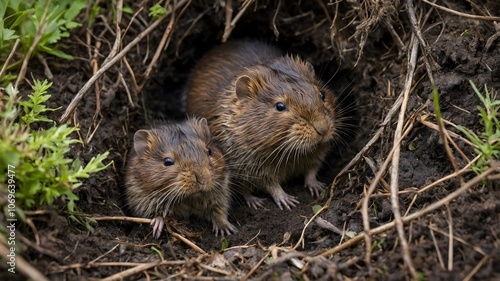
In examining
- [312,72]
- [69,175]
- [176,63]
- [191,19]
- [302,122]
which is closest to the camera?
[69,175]

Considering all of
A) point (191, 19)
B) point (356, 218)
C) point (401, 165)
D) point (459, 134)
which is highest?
point (191, 19)

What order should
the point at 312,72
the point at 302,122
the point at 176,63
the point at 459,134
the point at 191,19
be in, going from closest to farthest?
the point at 459,134 → the point at 302,122 → the point at 312,72 → the point at 191,19 → the point at 176,63

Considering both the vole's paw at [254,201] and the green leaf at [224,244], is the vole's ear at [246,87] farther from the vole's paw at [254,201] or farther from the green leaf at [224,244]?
the green leaf at [224,244]

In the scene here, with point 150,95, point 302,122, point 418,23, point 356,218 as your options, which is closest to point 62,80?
point 150,95

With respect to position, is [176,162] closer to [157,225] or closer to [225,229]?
[157,225]

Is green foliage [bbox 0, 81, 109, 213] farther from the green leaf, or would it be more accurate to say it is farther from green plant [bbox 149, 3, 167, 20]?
green plant [bbox 149, 3, 167, 20]

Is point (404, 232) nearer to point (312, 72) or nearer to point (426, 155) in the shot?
point (426, 155)

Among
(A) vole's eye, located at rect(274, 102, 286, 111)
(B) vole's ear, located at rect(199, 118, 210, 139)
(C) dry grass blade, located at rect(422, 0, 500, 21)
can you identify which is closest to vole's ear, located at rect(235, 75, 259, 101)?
(A) vole's eye, located at rect(274, 102, 286, 111)
